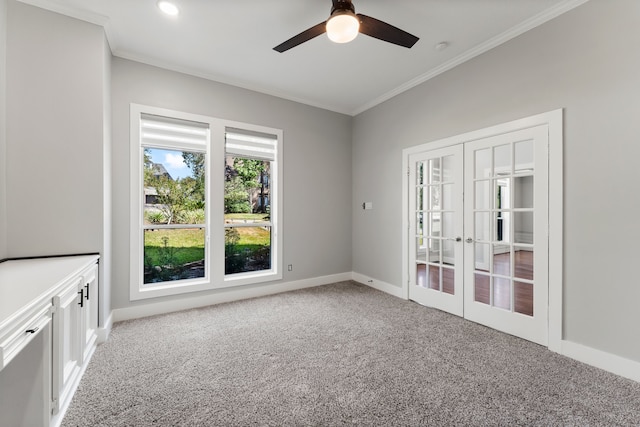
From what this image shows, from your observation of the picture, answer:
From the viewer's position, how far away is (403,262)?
3.95 meters

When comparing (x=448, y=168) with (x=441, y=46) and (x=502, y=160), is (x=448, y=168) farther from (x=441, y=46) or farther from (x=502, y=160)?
(x=441, y=46)

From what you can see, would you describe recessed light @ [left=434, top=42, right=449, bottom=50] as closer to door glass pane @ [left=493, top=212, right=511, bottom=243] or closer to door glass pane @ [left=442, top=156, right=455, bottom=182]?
door glass pane @ [left=442, top=156, right=455, bottom=182]

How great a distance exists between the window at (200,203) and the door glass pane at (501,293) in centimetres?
281

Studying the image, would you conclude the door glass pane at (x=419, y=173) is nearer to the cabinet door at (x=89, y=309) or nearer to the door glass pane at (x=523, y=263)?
the door glass pane at (x=523, y=263)

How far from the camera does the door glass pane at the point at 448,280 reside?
339cm

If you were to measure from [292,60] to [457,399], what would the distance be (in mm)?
3622

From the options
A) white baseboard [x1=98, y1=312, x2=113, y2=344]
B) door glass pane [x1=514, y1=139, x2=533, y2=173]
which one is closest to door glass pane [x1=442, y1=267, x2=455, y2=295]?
door glass pane [x1=514, y1=139, x2=533, y2=173]

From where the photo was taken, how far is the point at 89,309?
7.57 feet

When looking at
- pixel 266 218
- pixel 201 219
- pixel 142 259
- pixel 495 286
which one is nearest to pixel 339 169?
pixel 266 218

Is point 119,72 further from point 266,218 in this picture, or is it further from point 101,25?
point 266,218

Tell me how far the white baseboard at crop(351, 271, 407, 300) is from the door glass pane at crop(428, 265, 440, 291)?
0.44m

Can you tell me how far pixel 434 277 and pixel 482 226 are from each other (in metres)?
0.97

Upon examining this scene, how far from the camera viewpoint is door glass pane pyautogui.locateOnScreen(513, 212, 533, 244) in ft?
8.87

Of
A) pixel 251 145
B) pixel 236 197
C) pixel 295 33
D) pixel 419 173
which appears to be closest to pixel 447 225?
pixel 419 173
